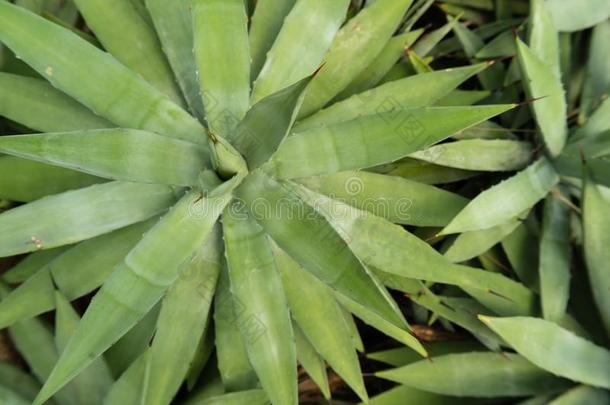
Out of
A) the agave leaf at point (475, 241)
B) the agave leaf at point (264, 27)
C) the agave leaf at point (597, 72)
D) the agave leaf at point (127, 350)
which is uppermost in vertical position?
the agave leaf at point (264, 27)

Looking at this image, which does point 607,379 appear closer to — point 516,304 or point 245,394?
point 516,304

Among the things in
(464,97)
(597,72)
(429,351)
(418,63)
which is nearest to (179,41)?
(418,63)

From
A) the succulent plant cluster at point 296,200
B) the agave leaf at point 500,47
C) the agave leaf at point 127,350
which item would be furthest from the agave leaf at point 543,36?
the agave leaf at point 127,350

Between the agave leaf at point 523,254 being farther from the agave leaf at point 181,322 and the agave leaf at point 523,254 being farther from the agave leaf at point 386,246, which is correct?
the agave leaf at point 181,322

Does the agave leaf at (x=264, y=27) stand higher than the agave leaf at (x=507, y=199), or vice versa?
the agave leaf at (x=264, y=27)

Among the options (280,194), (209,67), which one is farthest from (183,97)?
(280,194)
